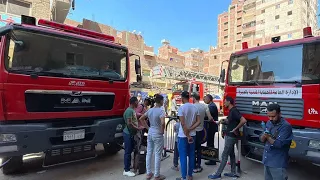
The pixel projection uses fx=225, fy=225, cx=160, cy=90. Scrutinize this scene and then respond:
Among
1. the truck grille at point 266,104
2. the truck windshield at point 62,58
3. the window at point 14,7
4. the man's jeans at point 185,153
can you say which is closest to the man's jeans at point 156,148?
the man's jeans at point 185,153

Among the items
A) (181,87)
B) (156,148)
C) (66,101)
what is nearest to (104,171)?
(156,148)

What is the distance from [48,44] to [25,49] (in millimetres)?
422

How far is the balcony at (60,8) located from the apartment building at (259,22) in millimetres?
45250

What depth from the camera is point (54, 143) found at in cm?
407

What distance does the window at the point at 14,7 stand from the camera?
12.2m

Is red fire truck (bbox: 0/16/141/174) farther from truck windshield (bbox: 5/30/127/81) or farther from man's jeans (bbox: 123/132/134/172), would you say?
man's jeans (bbox: 123/132/134/172)

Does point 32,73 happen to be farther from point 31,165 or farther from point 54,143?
point 31,165

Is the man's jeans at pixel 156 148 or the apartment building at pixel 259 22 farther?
the apartment building at pixel 259 22

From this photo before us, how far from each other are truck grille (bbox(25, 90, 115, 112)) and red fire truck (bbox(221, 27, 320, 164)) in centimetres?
301

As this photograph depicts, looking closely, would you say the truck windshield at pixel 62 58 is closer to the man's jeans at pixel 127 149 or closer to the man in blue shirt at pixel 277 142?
the man's jeans at pixel 127 149

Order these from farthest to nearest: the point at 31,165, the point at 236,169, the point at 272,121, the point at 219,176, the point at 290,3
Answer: the point at 290,3, the point at 31,165, the point at 236,169, the point at 219,176, the point at 272,121

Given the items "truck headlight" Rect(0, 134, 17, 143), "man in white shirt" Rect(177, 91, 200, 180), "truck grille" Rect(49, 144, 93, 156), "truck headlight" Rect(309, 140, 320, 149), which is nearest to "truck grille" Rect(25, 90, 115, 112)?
"truck headlight" Rect(0, 134, 17, 143)

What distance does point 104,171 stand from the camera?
4.89 metres

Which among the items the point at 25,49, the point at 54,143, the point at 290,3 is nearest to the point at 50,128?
the point at 54,143
